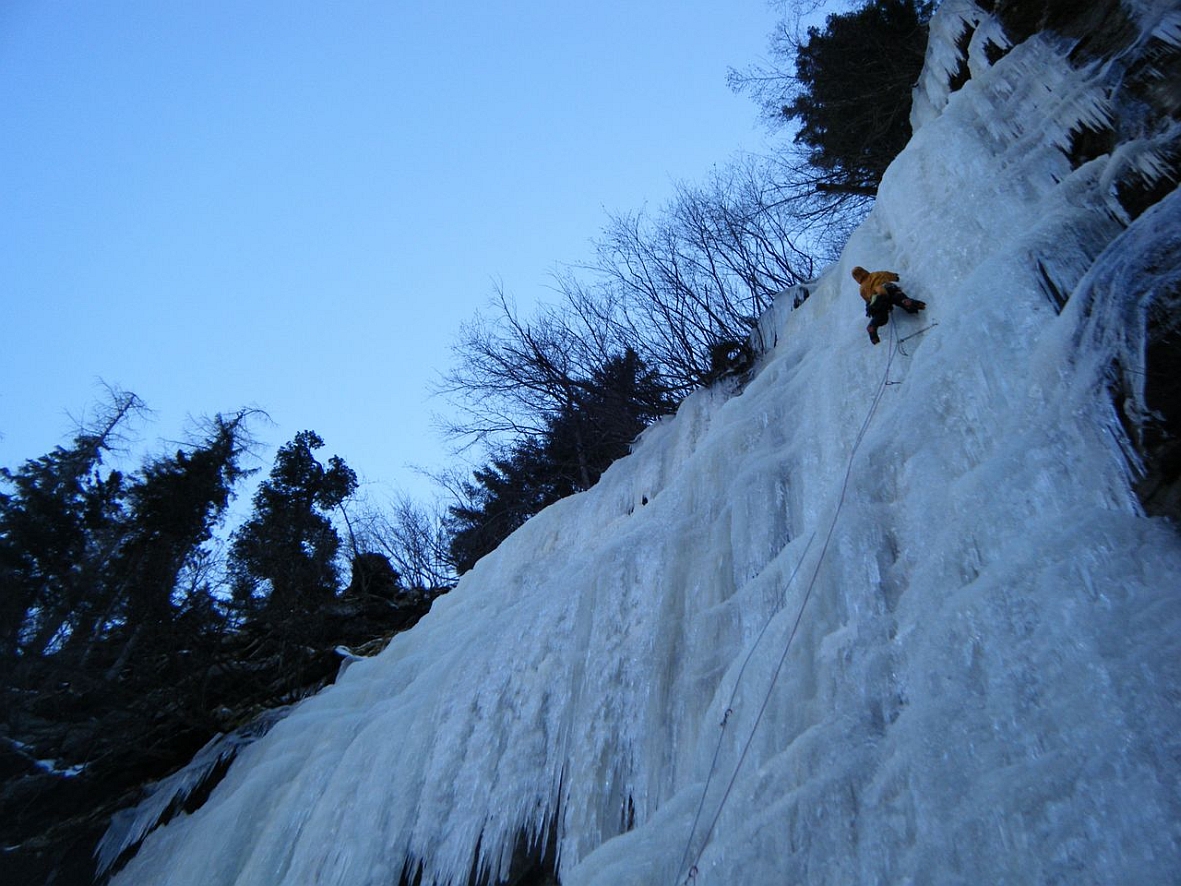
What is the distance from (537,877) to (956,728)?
7.56 feet

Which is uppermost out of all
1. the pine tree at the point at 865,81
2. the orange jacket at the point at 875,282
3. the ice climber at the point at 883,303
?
the pine tree at the point at 865,81

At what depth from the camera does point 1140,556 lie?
7.57ft

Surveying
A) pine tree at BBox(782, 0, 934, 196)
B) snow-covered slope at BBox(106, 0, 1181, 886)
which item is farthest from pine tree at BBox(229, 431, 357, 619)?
pine tree at BBox(782, 0, 934, 196)

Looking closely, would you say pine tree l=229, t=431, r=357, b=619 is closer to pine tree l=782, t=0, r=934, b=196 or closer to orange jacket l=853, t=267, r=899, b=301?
orange jacket l=853, t=267, r=899, b=301

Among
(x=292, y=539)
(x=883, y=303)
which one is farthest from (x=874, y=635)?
(x=292, y=539)

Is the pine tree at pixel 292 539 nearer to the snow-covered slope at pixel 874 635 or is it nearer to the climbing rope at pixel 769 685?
the snow-covered slope at pixel 874 635

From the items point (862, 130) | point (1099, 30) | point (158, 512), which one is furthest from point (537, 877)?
point (158, 512)

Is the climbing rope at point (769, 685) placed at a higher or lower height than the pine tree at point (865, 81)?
lower

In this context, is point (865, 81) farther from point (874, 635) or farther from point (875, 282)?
point (874, 635)

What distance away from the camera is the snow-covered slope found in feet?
7.13

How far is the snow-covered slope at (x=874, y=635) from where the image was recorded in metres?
2.17

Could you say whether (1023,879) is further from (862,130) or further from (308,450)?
(308,450)

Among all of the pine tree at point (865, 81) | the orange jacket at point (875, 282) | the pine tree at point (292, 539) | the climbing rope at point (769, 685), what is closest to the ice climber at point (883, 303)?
the orange jacket at point (875, 282)

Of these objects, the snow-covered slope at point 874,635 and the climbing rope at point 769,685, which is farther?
the climbing rope at point 769,685
